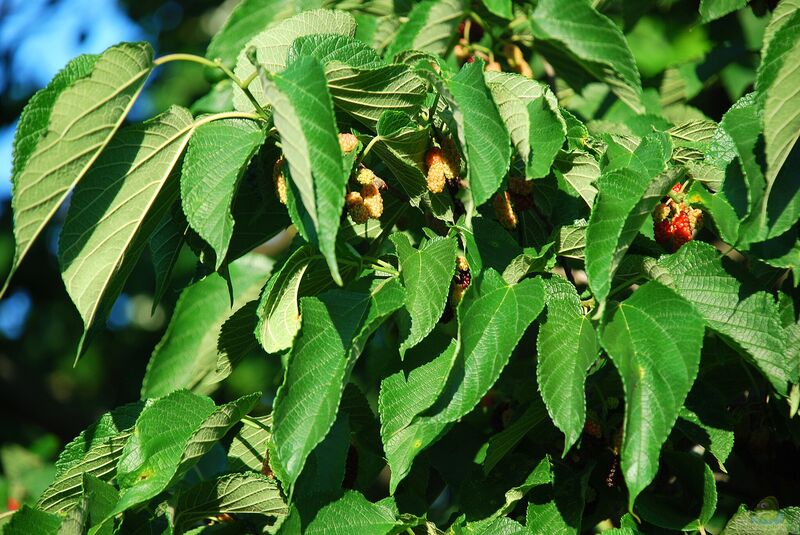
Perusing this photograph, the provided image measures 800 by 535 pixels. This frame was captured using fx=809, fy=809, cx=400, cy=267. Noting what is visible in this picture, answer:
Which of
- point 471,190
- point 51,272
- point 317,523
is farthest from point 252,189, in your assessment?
point 51,272

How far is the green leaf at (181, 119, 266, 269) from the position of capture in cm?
103

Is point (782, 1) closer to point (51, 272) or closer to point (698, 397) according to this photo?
point (698, 397)

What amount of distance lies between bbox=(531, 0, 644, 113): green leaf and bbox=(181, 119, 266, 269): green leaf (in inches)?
24.5

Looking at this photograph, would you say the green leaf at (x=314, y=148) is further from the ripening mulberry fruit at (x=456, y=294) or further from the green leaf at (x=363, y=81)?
the ripening mulberry fruit at (x=456, y=294)

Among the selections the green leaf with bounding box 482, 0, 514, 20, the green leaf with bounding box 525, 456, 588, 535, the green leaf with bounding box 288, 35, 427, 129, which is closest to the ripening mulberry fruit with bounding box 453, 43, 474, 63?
the green leaf with bounding box 482, 0, 514, 20

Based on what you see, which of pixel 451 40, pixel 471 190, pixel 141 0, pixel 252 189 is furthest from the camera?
pixel 141 0

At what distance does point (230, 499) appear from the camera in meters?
1.21

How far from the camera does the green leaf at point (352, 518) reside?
1114 millimetres

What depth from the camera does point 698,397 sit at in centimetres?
119

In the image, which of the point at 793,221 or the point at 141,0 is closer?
the point at 793,221

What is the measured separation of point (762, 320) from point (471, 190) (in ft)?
1.35

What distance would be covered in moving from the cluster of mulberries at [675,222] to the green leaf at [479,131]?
0.28 metres

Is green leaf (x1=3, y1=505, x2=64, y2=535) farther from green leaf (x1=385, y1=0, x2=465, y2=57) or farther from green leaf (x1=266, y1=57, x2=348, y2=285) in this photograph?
green leaf (x1=385, y1=0, x2=465, y2=57)

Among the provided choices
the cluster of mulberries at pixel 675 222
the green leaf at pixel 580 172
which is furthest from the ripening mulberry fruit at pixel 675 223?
the green leaf at pixel 580 172
